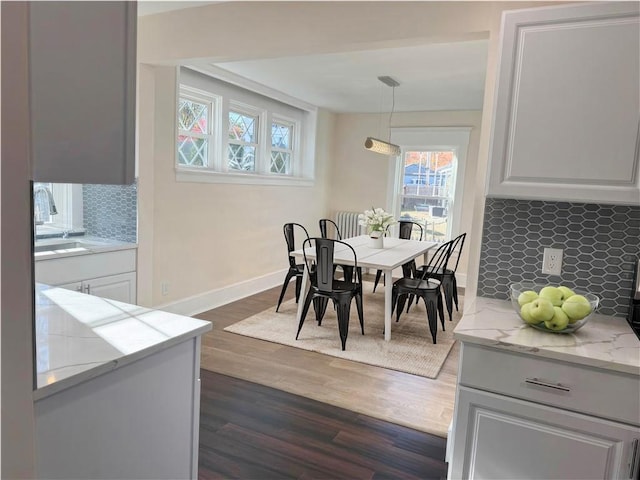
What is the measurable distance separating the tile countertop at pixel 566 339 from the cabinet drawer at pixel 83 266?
2617 millimetres

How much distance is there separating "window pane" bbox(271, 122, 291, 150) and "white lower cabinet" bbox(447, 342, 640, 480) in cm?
473

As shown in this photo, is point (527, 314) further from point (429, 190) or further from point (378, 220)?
point (429, 190)

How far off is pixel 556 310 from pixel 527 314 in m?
0.09

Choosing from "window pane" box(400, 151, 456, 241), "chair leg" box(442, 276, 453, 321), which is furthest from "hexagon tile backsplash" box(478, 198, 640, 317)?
"window pane" box(400, 151, 456, 241)

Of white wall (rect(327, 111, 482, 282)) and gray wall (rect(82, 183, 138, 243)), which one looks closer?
gray wall (rect(82, 183, 138, 243))

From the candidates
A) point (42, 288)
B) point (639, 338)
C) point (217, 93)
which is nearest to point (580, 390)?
point (639, 338)

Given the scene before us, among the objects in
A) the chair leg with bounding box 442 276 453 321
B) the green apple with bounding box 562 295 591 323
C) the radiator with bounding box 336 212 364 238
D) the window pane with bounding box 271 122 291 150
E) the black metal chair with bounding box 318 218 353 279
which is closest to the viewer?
the green apple with bounding box 562 295 591 323

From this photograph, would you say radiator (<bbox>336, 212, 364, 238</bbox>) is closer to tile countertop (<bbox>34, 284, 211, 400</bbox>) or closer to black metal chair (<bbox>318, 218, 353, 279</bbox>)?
black metal chair (<bbox>318, 218, 353, 279</bbox>)

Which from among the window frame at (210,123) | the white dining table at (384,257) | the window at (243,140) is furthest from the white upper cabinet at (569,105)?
the window at (243,140)

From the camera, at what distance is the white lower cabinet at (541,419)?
1381 millimetres

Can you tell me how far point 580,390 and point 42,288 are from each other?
1.93 meters

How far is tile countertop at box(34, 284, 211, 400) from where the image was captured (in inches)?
40.9

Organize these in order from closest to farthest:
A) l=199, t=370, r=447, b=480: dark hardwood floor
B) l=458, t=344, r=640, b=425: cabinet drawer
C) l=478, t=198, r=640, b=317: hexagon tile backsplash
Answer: l=458, t=344, r=640, b=425: cabinet drawer, l=478, t=198, r=640, b=317: hexagon tile backsplash, l=199, t=370, r=447, b=480: dark hardwood floor

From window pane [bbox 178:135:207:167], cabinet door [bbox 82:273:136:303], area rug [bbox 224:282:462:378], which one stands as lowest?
area rug [bbox 224:282:462:378]
